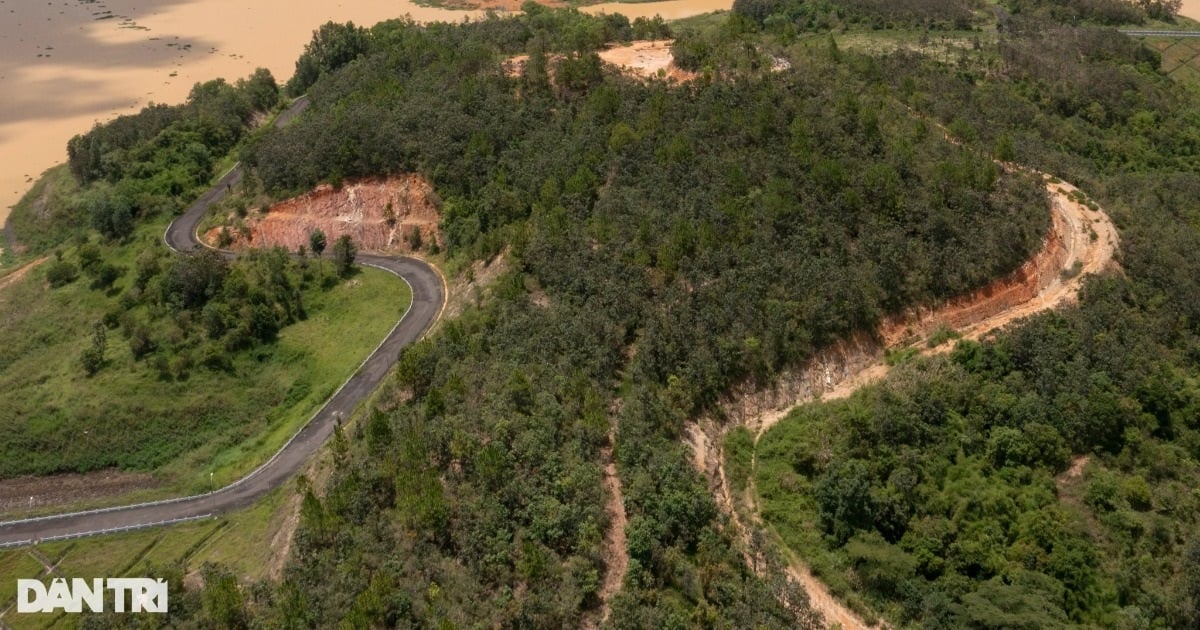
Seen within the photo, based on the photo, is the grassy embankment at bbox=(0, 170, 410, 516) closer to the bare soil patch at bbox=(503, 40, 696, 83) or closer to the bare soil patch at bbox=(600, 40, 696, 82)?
the bare soil patch at bbox=(503, 40, 696, 83)

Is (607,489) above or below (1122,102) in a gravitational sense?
below

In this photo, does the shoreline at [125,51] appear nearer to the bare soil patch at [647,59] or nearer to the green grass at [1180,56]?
the green grass at [1180,56]

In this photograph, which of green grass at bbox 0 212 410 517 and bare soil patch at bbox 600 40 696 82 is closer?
green grass at bbox 0 212 410 517

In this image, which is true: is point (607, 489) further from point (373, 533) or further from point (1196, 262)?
point (1196, 262)

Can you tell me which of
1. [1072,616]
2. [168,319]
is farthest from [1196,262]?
[168,319]

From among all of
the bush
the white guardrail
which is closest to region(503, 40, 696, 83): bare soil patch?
the bush

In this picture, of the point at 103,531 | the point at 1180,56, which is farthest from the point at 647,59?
the point at 1180,56

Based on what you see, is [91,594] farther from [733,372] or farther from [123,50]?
[123,50]
